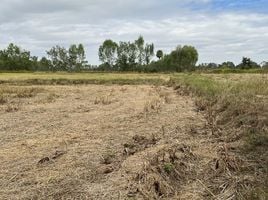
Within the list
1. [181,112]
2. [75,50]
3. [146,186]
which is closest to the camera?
[146,186]

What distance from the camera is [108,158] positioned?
7227 millimetres

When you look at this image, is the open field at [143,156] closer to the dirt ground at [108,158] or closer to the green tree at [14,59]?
the dirt ground at [108,158]

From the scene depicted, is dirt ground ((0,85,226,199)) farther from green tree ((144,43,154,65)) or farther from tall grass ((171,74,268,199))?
green tree ((144,43,154,65))

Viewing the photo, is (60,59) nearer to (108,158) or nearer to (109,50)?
(109,50)

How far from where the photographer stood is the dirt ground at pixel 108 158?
5.65m

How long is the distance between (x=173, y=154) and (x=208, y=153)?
73 centimetres

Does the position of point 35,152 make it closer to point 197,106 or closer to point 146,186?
point 146,186

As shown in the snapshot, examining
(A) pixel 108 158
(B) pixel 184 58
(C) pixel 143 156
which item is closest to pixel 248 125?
(C) pixel 143 156

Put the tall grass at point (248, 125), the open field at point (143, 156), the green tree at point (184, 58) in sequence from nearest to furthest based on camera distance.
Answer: the open field at point (143, 156), the tall grass at point (248, 125), the green tree at point (184, 58)

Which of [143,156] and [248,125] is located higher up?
[248,125]

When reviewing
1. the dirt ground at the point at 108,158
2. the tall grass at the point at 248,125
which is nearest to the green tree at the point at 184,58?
the tall grass at the point at 248,125

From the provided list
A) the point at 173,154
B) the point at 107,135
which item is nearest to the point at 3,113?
the point at 107,135

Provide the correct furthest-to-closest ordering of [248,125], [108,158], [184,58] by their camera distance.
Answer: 1. [184,58]
2. [248,125]
3. [108,158]

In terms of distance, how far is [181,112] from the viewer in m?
14.1
